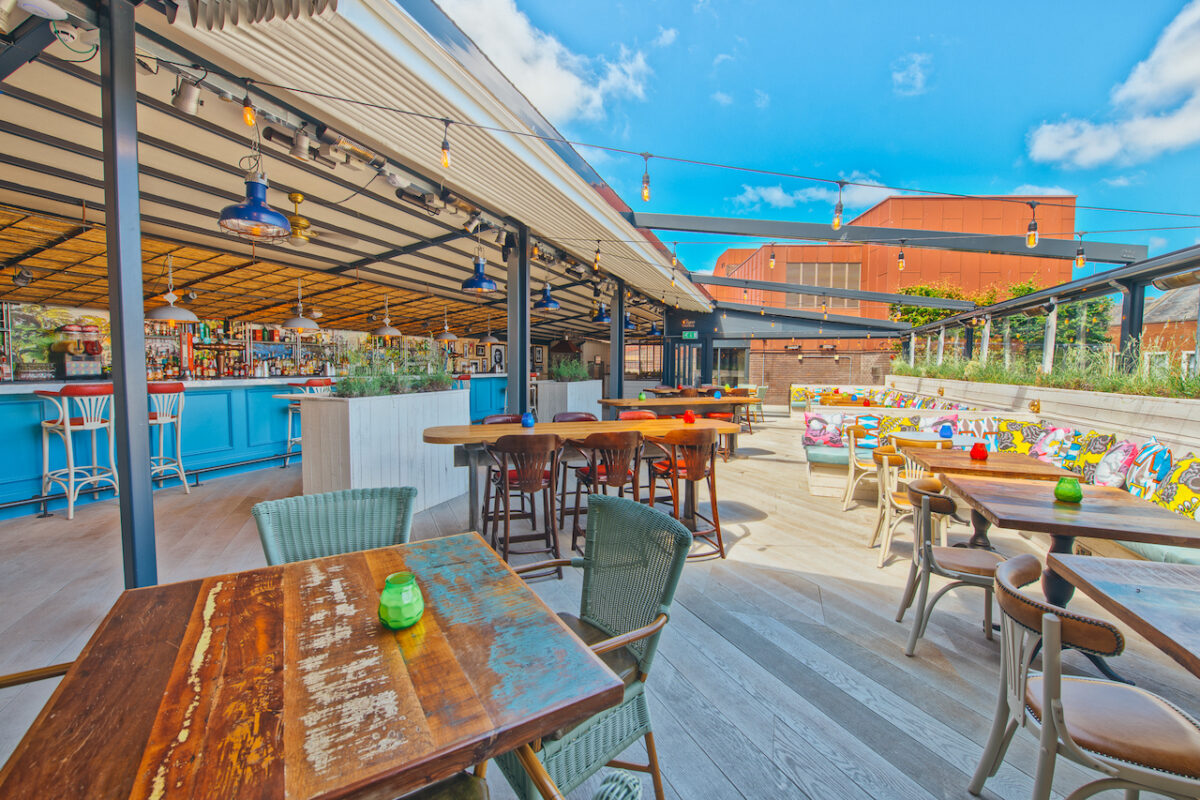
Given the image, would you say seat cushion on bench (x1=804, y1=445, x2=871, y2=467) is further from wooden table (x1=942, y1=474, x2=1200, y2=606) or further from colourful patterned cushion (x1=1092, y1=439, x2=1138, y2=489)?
wooden table (x1=942, y1=474, x2=1200, y2=606)

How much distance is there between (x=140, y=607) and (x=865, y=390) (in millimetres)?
13923

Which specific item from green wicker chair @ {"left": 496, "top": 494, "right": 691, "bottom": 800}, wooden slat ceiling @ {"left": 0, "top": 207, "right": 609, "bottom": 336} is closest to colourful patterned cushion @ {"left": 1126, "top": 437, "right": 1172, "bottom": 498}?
green wicker chair @ {"left": 496, "top": 494, "right": 691, "bottom": 800}

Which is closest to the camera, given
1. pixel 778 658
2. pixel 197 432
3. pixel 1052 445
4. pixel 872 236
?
pixel 778 658

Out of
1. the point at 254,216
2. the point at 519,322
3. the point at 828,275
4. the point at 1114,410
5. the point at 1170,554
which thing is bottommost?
the point at 1170,554

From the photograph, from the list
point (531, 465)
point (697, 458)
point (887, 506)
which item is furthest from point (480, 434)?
point (887, 506)

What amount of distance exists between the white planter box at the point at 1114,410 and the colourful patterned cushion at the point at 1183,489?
10.8 inches

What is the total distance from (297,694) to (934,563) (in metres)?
2.66

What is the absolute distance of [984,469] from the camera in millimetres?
2941

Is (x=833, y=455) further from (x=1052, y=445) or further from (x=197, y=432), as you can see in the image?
(x=197, y=432)

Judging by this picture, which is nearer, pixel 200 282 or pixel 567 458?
pixel 567 458

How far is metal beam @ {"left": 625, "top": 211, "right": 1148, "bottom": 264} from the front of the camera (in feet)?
19.8

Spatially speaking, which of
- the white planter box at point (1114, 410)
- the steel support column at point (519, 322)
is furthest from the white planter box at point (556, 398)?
the white planter box at point (1114, 410)

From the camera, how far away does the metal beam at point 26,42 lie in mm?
2244

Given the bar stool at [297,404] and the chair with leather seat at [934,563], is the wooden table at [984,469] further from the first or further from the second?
→ the bar stool at [297,404]
